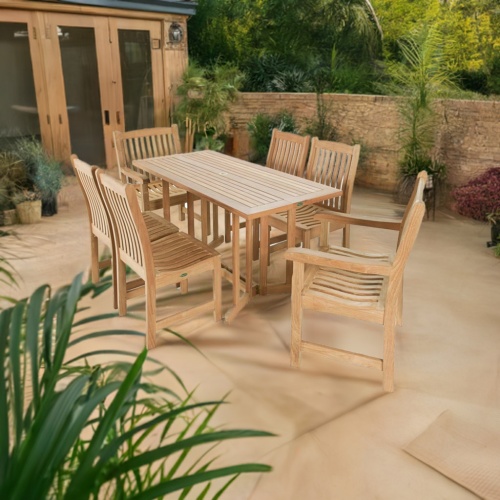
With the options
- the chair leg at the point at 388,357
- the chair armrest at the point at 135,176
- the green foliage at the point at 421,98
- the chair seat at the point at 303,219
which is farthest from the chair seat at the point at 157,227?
the green foliage at the point at 421,98

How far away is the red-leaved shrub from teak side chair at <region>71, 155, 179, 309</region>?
9.96 ft

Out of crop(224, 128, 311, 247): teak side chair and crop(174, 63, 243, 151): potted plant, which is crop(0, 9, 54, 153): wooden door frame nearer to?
crop(174, 63, 243, 151): potted plant

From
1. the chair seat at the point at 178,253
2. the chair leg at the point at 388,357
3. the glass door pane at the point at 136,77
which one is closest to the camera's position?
the chair leg at the point at 388,357

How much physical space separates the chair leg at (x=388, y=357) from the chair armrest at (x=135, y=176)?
8.30ft

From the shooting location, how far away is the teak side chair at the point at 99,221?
3.40 metres

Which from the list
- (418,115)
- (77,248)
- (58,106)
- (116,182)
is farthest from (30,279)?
(418,115)

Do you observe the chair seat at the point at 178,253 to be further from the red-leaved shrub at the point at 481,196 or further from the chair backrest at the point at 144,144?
the red-leaved shrub at the point at 481,196

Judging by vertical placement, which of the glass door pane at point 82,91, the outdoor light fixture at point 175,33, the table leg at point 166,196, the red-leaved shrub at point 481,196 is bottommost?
the red-leaved shrub at point 481,196

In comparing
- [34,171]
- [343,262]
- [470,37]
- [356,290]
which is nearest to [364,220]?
[356,290]

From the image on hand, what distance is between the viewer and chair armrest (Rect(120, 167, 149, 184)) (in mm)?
4523

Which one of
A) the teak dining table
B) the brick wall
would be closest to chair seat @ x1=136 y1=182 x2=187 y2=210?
the teak dining table

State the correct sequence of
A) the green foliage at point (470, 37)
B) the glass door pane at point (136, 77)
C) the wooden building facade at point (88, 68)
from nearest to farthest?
1. the wooden building facade at point (88, 68)
2. the glass door pane at point (136, 77)
3. the green foliage at point (470, 37)

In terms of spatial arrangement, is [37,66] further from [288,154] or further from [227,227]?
[288,154]

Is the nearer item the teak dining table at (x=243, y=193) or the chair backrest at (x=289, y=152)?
the teak dining table at (x=243, y=193)
